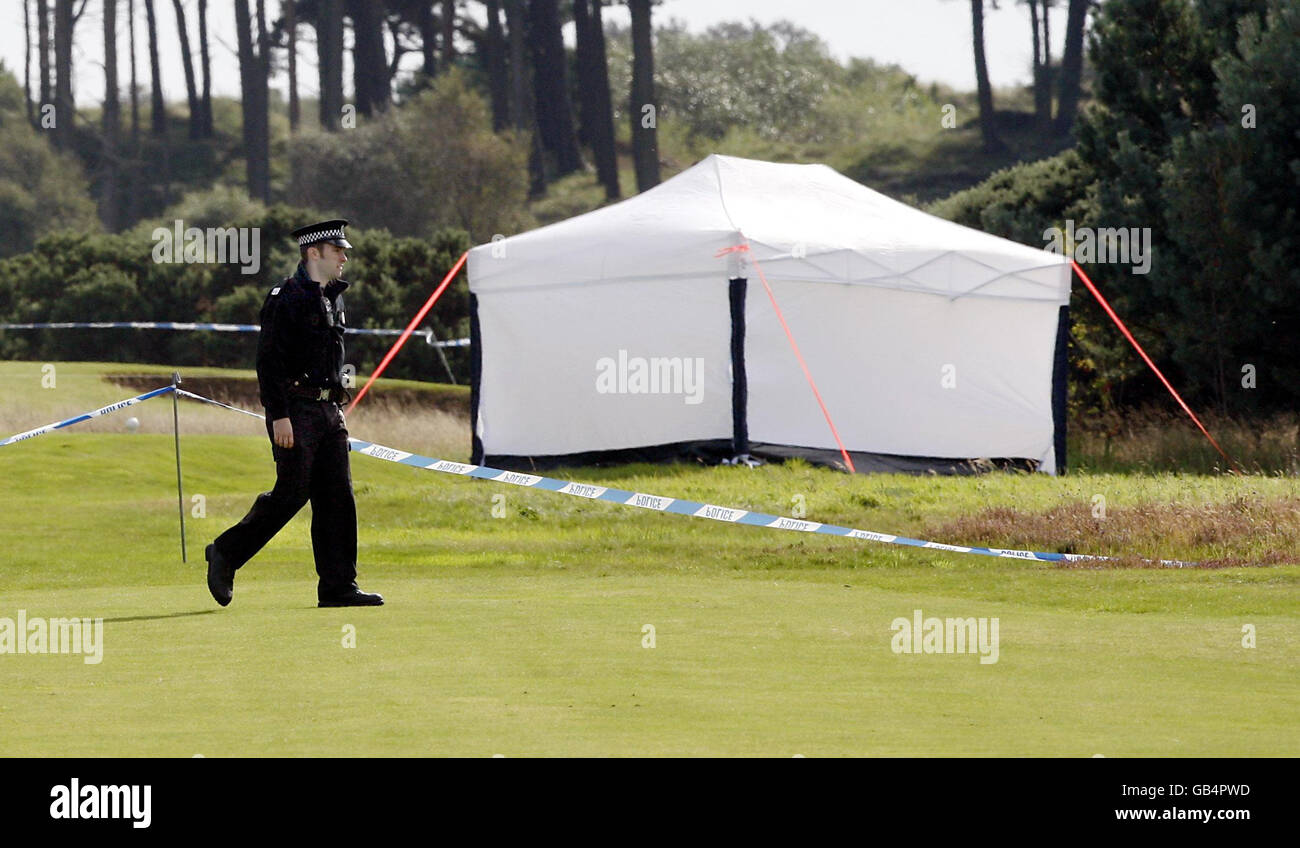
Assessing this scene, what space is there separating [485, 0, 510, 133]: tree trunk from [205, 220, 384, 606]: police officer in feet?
185

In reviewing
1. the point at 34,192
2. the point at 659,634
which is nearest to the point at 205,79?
the point at 34,192

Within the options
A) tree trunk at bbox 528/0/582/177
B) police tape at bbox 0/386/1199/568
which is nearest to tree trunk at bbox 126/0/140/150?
tree trunk at bbox 528/0/582/177

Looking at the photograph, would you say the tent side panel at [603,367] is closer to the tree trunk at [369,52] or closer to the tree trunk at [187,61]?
the tree trunk at [369,52]

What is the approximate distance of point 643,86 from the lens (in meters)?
52.8

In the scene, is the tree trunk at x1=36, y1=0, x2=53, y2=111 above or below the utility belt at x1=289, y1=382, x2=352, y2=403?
above

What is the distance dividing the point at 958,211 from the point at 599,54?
31144mm

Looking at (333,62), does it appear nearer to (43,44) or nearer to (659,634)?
(43,44)

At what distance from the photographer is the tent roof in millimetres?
22578

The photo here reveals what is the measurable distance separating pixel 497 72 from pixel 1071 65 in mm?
19988

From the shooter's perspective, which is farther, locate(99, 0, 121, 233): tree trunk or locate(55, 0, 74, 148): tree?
locate(99, 0, 121, 233): tree trunk

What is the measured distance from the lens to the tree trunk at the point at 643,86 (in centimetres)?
5291

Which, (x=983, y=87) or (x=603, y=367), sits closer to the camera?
(x=603, y=367)

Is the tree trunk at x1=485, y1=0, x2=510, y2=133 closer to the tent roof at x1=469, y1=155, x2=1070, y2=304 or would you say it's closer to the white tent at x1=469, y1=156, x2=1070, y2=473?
the tent roof at x1=469, y1=155, x2=1070, y2=304
